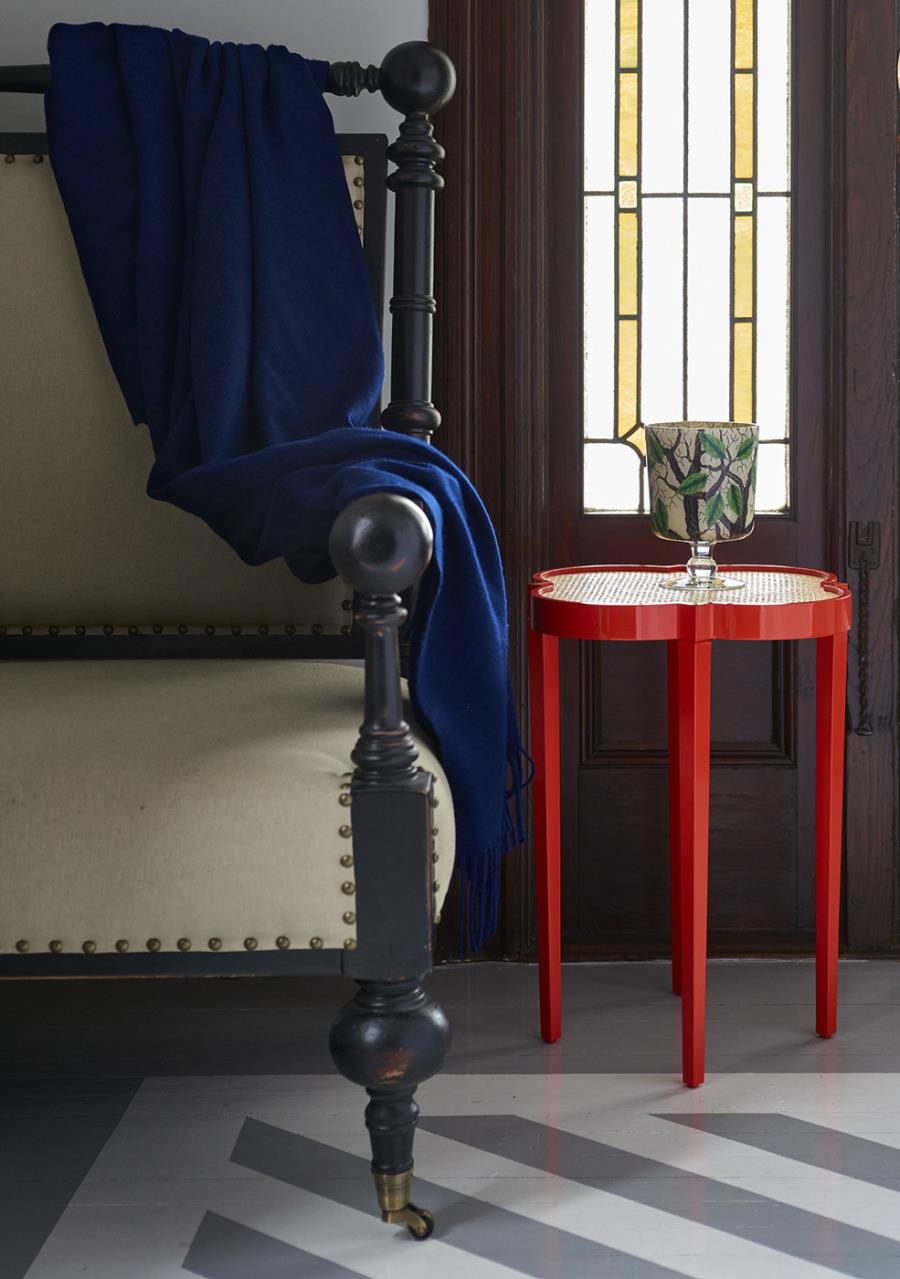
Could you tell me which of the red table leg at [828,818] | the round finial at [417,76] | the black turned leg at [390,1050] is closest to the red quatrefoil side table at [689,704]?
the red table leg at [828,818]

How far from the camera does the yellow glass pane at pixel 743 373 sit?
2104mm

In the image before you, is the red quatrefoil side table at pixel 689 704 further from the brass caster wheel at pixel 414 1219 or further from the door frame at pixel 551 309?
the brass caster wheel at pixel 414 1219

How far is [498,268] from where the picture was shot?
2.03 m

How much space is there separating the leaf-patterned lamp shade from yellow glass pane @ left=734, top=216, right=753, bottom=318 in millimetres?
451

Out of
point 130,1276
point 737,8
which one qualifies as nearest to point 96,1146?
point 130,1276

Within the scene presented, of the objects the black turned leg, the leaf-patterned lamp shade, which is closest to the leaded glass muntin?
the leaf-patterned lamp shade

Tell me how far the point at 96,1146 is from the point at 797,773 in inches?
45.8

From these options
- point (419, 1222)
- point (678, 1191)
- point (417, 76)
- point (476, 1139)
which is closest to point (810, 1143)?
point (678, 1191)

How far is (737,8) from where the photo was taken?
207cm

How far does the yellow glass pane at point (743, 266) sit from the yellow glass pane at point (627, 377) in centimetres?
16

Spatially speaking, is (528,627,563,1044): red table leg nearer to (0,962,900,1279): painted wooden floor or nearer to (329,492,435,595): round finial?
(0,962,900,1279): painted wooden floor

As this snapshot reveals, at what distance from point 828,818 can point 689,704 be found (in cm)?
30

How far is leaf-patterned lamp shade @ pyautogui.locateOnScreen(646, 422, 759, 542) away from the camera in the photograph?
1690mm

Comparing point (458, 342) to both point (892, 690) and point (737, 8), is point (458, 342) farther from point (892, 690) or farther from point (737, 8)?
point (892, 690)
